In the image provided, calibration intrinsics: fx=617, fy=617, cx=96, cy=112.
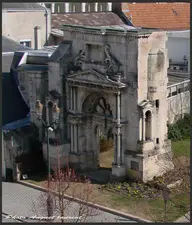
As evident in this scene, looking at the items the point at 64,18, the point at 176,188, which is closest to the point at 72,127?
the point at 176,188

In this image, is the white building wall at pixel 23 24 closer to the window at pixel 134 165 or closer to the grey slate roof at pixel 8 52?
the grey slate roof at pixel 8 52

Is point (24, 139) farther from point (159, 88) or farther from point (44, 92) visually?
point (159, 88)

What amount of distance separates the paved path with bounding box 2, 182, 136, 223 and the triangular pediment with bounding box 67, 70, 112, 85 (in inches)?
266

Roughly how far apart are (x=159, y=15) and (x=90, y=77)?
2992 centimetres

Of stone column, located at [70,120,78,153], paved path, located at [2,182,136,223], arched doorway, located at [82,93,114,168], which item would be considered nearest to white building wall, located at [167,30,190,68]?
arched doorway, located at [82,93,114,168]

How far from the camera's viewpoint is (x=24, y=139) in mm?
36500

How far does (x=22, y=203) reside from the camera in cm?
3206

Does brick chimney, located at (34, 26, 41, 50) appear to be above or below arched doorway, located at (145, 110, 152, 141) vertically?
above

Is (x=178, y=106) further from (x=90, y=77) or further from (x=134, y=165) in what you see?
(x=90, y=77)

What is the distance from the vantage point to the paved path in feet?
98.8

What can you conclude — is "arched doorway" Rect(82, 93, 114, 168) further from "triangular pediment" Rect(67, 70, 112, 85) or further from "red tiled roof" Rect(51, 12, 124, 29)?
"red tiled roof" Rect(51, 12, 124, 29)

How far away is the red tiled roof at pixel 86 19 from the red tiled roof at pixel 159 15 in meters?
1.76

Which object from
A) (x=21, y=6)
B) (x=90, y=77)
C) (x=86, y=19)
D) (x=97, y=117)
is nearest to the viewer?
(x=90, y=77)

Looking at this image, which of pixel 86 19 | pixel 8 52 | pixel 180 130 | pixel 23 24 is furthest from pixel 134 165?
pixel 86 19
